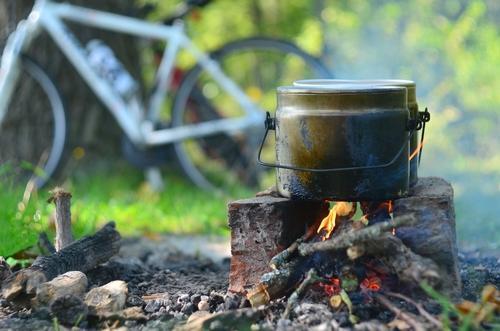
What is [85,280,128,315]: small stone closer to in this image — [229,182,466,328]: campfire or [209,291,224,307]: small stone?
[209,291,224,307]: small stone

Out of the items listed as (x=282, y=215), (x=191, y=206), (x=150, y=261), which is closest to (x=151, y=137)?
(x=191, y=206)

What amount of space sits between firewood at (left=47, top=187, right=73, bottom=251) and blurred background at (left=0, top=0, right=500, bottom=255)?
2.50 metres

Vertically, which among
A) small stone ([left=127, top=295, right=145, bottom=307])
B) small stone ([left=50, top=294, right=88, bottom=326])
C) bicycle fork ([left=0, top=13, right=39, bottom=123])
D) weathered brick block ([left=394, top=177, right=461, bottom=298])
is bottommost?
small stone ([left=127, top=295, right=145, bottom=307])

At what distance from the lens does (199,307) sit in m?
3.17

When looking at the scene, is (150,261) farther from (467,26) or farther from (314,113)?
(467,26)

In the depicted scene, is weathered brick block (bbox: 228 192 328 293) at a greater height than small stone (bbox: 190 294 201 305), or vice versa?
weathered brick block (bbox: 228 192 328 293)

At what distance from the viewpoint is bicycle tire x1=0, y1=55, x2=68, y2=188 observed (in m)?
6.42

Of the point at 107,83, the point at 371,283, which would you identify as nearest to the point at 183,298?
the point at 371,283

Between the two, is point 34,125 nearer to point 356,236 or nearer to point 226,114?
point 226,114

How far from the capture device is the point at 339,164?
3.07m

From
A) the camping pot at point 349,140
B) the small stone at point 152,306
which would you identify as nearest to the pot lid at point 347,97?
the camping pot at point 349,140

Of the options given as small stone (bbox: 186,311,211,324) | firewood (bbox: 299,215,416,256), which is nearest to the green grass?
small stone (bbox: 186,311,211,324)

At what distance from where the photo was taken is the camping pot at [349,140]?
3.03 m

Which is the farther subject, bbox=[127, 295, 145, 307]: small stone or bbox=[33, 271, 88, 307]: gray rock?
bbox=[127, 295, 145, 307]: small stone
